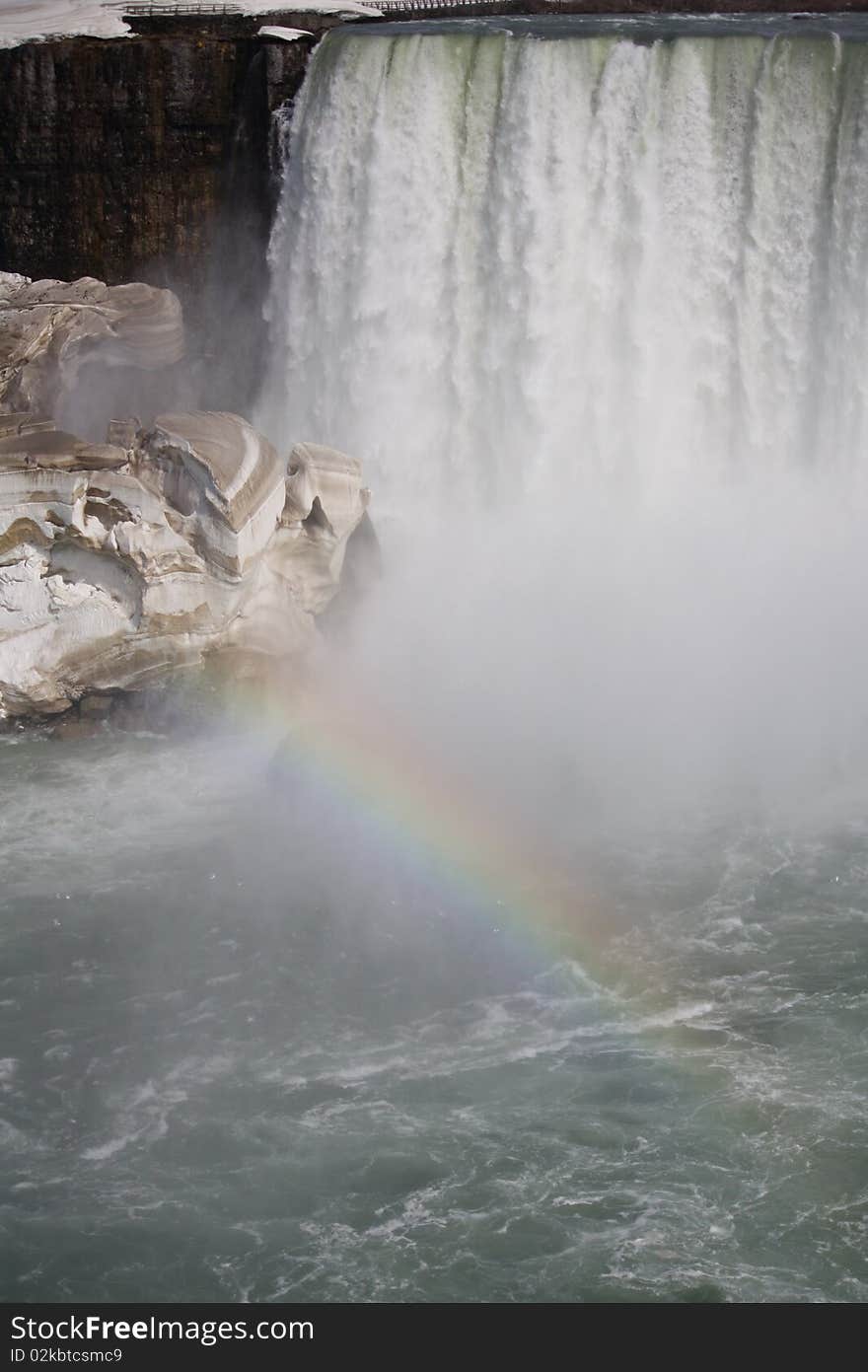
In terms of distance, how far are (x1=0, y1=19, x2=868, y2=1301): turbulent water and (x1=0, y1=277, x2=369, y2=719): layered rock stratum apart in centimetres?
86

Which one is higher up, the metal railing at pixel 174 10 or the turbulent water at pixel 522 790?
the metal railing at pixel 174 10

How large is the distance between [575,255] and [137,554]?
8.33 meters

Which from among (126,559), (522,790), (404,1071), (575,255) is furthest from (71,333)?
(404,1071)

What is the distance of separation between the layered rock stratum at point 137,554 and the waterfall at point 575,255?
5083 millimetres

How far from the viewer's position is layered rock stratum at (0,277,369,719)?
20094mm

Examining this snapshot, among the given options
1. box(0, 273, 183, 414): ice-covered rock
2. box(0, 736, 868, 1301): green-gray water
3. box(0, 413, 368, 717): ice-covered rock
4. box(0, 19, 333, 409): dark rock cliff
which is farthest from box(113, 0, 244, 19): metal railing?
box(0, 736, 868, 1301): green-gray water

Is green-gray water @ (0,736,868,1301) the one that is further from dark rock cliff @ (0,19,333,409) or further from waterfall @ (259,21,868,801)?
dark rock cliff @ (0,19,333,409)

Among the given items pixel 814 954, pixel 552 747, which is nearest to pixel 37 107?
pixel 552 747

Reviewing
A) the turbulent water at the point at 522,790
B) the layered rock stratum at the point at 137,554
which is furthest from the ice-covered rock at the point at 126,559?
the turbulent water at the point at 522,790

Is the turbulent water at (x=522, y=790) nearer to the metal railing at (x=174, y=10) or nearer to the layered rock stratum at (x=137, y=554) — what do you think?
the layered rock stratum at (x=137, y=554)

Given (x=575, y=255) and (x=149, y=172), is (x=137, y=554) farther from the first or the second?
(x=149, y=172)

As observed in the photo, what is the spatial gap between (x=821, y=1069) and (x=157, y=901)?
21.0 feet

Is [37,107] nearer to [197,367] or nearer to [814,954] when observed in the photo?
[197,367]

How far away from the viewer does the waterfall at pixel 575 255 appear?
23172mm
